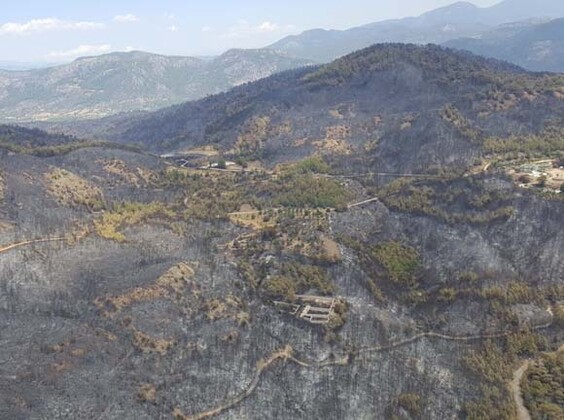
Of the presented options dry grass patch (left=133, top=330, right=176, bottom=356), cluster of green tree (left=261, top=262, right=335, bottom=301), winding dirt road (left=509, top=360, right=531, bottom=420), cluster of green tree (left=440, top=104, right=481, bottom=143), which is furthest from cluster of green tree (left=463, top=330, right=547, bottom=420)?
cluster of green tree (left=440, top=104, right=481, bottom=143)

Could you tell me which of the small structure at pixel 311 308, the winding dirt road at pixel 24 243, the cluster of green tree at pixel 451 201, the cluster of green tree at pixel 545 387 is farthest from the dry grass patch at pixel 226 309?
the cluster of green tree at pixel 451 201

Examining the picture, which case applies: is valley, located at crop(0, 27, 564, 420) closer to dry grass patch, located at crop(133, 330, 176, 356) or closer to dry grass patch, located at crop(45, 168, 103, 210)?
dry grass patch, located at crop(133, 330, 176, 356)

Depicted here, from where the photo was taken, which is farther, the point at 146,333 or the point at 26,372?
the point at 146,333

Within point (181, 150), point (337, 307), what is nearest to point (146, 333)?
point (337, 307)

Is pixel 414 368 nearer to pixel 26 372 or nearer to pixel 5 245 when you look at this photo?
pixel 26 372

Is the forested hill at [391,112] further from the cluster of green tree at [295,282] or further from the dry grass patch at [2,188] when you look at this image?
the dry grass patch at [2,188]
